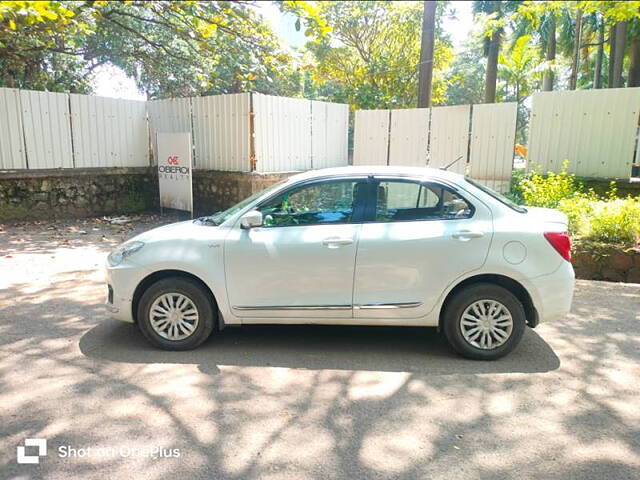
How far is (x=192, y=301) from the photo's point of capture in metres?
4.54

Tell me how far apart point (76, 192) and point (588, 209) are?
10749 mm

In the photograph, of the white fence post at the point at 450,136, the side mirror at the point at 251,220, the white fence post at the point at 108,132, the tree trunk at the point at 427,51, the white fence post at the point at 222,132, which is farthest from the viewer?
the tree trunk at the point at 427,51

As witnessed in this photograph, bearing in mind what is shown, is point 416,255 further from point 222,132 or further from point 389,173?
point 222,132

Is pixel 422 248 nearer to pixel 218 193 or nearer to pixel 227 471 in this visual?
pixel 227 471

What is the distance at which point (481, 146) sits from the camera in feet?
35.7

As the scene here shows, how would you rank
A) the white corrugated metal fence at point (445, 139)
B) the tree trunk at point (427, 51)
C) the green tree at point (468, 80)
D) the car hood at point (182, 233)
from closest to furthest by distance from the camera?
the car hood at point (182, 233) < the white corrugated metal fence at point (445, 139) < the tree trunk at point (427, 51) < the green tree at point (468, 80)

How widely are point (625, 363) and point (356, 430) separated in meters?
2.66

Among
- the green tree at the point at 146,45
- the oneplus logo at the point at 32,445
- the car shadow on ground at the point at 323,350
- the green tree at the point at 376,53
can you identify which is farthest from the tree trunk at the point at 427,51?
the oneplus logo at the point at 32,445

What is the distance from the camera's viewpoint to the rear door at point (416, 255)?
4352mm

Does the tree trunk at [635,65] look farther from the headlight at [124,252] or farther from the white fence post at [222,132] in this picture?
the headlight at [124,252]

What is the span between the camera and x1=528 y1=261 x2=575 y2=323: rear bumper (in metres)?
4.34

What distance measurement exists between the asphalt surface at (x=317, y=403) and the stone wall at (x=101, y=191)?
19.9 feet

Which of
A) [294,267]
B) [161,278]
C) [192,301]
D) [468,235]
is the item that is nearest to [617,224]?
[468,235]

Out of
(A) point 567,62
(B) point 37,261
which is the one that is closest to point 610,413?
(B) point 37,261
